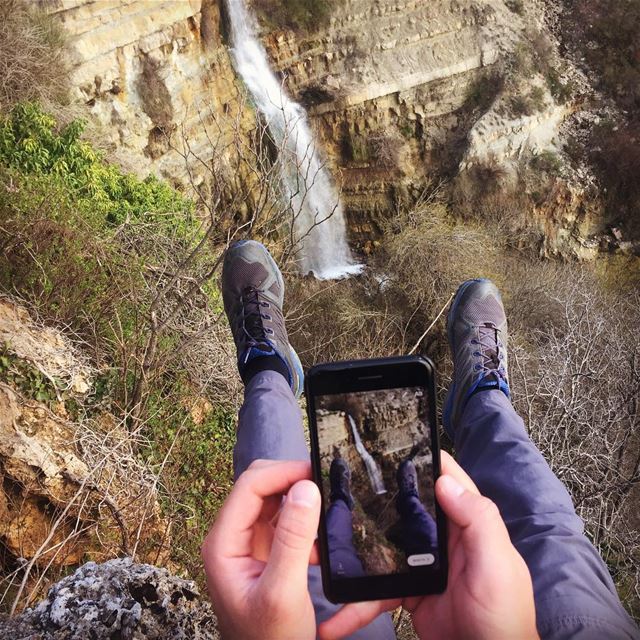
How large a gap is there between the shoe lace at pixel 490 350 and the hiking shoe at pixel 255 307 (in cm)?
111

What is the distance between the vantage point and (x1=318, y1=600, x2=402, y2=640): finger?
1.33 meters

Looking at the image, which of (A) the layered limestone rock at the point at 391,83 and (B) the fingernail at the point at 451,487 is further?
(A) the layered limestone rock at the point at 391,83

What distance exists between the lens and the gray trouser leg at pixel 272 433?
1.82 meters

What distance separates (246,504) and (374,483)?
328 millimetres

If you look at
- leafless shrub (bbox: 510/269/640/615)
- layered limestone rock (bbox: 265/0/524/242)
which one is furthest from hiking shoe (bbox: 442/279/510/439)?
layered limestone rock (bbox: 265/0/524/242)

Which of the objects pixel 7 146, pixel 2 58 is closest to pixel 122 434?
pixel 7 146

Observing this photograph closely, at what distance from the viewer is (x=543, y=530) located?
6.24 ft

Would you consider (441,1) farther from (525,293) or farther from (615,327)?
(615,327)

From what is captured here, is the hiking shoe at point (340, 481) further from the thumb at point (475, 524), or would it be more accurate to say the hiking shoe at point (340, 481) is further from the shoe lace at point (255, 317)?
the shoe lace at point (255, 317)

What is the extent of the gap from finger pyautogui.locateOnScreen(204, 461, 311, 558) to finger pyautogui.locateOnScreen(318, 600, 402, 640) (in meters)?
0.28

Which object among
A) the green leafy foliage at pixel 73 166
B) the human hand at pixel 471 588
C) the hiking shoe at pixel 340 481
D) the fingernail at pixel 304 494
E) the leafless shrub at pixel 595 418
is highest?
the green leafy foliage at pixel 73 166

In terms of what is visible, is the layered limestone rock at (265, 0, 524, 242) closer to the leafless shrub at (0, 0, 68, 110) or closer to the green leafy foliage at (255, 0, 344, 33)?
the green leafy foliage at (255, 0, 344, 33)

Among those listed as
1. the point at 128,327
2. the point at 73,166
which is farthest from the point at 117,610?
the point at 73,166

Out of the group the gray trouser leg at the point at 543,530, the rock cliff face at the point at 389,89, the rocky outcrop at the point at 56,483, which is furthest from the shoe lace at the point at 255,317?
the rock cliff face at the point at 389,89
